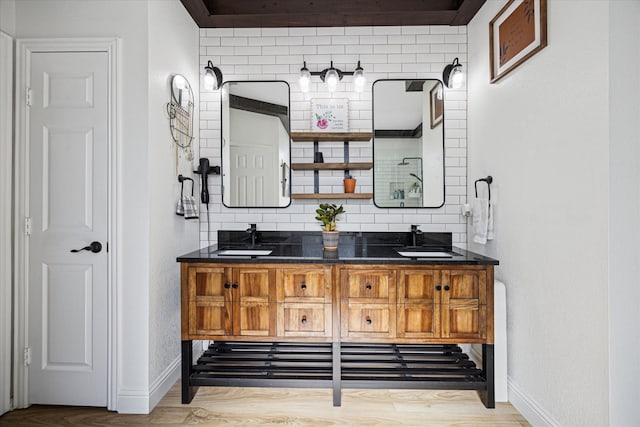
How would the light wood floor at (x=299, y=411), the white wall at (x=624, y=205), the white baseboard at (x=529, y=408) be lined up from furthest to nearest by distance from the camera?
the light wood floor at (x=299, y=411)
the white baseboard at (x=529, y=408)
the white wall at (x=624, y=205)

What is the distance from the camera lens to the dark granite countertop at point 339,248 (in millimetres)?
2311

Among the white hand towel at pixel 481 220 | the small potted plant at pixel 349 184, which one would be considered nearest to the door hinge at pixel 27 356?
the small potted plant at pixel 349 184

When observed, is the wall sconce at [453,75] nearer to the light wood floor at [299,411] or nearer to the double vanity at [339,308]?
the double vanity at [339,308]

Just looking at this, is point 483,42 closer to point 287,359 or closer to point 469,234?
point 469,234

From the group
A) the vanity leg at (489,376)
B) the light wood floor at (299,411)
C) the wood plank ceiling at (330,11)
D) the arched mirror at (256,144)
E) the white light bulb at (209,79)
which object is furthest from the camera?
the arched mirror at (256,144)

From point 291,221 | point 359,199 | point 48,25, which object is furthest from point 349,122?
point 48,25

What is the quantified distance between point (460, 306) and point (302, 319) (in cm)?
99

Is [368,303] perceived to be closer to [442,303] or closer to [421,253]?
[442,303]

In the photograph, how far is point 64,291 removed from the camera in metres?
2.27

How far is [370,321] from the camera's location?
2.32 metres

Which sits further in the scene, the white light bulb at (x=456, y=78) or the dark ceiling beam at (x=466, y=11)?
the white light bulb at (x=456, y=78)

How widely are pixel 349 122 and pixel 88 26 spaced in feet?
6.22

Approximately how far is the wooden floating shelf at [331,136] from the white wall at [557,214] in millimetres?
962

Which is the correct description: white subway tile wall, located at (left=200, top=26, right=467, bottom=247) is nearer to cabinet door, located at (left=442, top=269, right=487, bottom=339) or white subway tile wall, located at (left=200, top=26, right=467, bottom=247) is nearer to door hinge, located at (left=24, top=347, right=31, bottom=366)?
cabinet door, located at (left=442, top=269, right=487, bottom=339)
